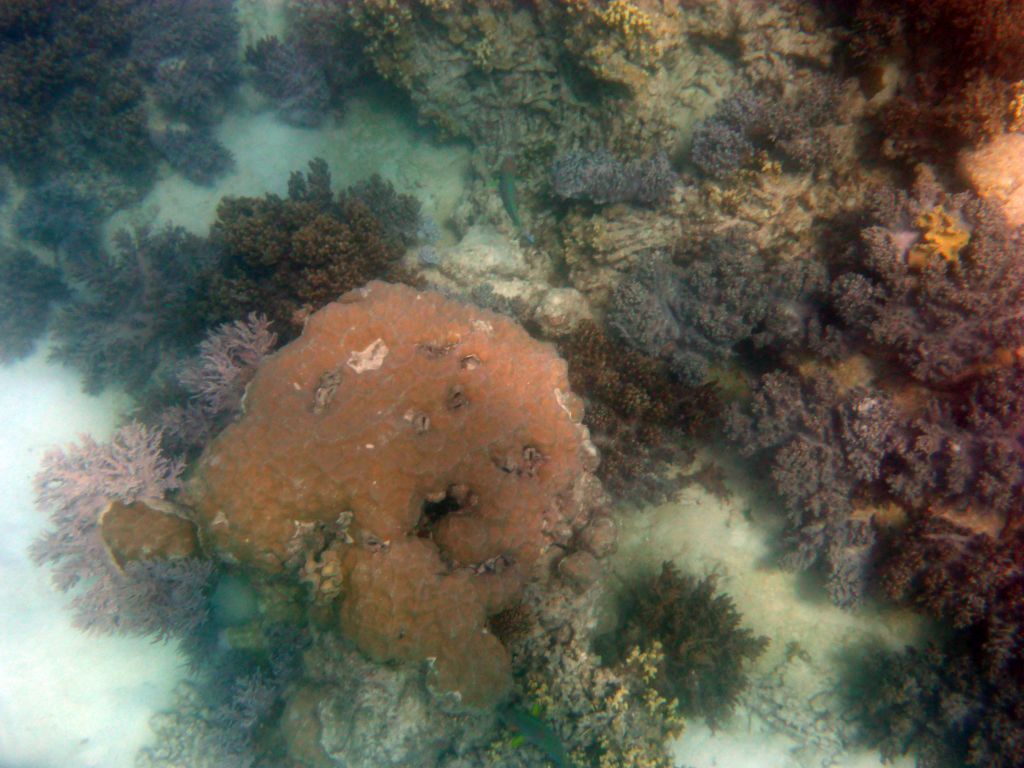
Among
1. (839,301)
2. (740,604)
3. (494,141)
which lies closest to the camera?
(839,301)

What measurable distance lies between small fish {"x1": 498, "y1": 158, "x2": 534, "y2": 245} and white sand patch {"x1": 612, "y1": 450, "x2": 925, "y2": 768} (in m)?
3.96

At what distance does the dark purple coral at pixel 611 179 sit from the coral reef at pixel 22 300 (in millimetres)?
8136

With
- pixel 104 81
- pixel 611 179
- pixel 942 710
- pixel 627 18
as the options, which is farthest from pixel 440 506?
pixel 104 81

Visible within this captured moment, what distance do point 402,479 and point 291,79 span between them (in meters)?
7.34

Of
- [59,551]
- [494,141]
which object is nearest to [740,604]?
[494,141]

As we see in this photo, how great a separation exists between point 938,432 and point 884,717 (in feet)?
10.4

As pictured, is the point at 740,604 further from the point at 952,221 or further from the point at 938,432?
the point at 952,221

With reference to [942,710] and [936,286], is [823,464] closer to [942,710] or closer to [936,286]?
[936,286]

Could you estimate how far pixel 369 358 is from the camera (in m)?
4.28

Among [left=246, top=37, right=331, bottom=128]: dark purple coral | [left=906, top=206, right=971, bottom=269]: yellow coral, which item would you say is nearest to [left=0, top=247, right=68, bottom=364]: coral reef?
Answer: [left=246, top=37, right=331, bottom=128]: dark purple coral

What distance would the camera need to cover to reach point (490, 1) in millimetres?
6828

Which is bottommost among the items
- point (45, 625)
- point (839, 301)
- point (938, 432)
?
point (45, 625)

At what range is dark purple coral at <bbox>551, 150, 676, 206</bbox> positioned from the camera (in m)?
5.86

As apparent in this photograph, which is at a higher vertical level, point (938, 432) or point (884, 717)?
point (938, 432)
